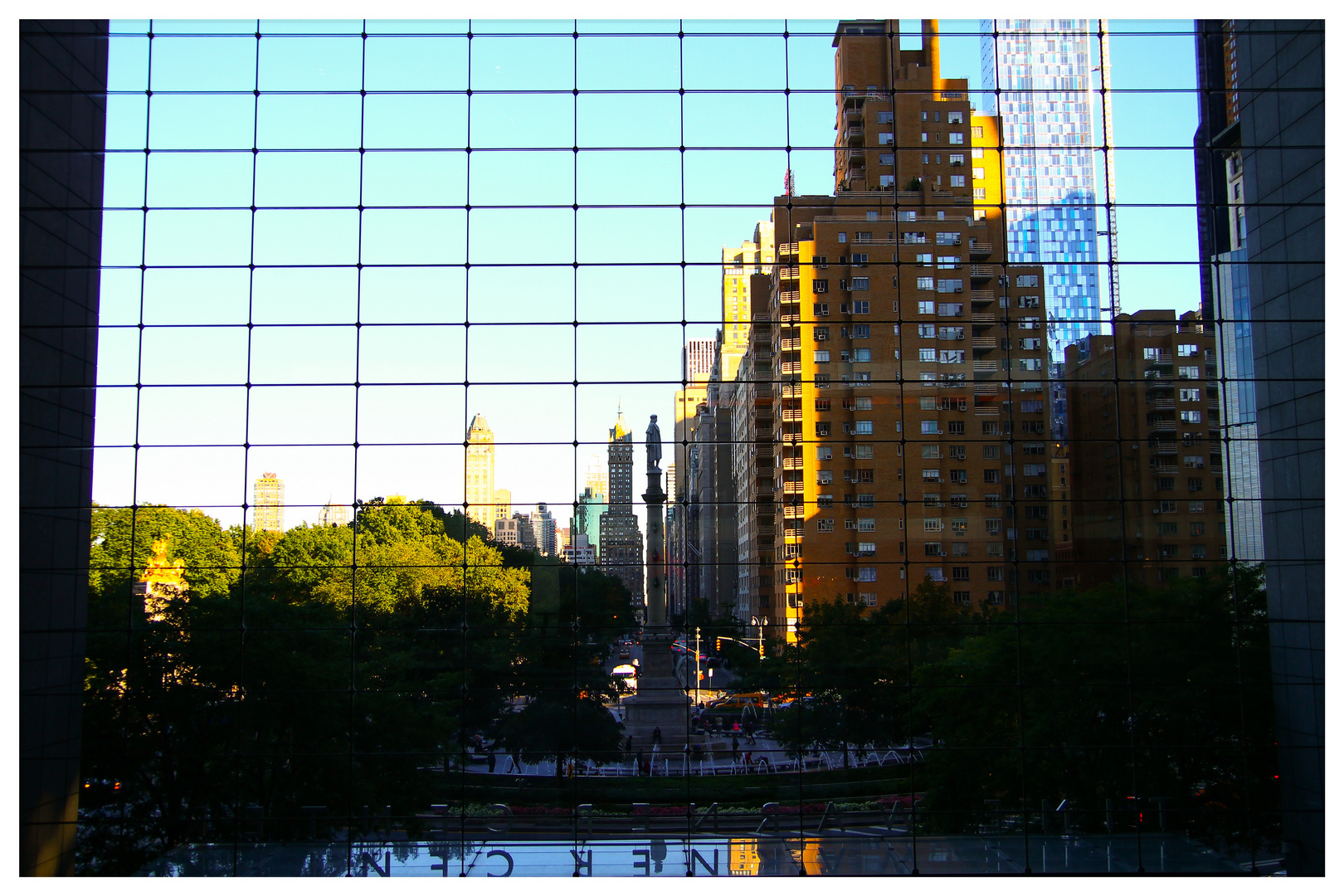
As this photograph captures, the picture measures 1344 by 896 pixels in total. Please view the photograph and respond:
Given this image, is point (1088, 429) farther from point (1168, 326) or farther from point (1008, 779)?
point (1008, 779)

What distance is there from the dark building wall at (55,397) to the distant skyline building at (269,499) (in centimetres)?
317

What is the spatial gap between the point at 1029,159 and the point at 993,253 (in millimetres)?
33062

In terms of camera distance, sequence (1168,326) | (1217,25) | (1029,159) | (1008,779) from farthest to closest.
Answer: (1029,159) → (1168,326) → (1217,25) → (1008,779)

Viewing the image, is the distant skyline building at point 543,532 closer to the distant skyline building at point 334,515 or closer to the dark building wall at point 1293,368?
the distant skyline building at point 334,515

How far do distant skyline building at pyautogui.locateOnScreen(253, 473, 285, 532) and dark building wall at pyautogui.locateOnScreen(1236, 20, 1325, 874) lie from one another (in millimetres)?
9607

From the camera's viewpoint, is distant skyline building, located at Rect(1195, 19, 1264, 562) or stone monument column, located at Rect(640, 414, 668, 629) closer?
distant skyline building, located at Rect(1195, 19, 1264, 562)

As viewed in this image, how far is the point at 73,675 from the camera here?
6695mm

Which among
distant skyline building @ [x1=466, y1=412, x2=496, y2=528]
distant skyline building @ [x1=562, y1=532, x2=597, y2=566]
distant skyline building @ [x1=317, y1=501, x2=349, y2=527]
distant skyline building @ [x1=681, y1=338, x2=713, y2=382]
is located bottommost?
distant skyline building @ [x1=562, y1=532, x2=597, y2=566]

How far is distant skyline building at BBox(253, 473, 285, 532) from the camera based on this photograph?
34.2 ft

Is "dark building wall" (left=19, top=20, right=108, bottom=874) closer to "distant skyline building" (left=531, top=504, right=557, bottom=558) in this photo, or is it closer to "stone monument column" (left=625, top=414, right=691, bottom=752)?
"distant skyline building" (left=531, top=504, right=557, bottom=558)

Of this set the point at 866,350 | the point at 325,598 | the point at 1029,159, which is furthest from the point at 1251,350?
the point at 1029,159

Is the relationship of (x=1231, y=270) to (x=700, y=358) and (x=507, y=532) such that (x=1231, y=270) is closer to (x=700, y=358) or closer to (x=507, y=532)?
(x=507, y=532)

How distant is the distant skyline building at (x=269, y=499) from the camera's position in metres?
10.4

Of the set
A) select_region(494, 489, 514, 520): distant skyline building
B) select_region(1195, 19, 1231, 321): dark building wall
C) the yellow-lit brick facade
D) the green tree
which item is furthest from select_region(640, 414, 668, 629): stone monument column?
select_region(1195, 19, 1231, 321): dark building wall
